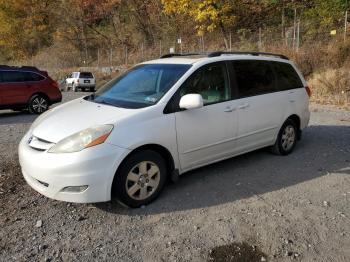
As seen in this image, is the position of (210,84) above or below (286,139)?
above

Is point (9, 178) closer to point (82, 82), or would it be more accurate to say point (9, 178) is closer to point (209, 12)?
point (209, 12)

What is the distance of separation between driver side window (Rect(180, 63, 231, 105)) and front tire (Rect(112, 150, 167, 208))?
0.93m

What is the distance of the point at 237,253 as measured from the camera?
3.68 meters

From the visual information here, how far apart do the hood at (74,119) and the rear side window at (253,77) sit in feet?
6.02

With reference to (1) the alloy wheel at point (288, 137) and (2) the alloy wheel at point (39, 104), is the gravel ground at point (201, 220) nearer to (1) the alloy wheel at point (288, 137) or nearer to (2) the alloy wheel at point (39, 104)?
(1) the alloy wheel at point (288, 137)

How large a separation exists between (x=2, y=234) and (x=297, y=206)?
329cm

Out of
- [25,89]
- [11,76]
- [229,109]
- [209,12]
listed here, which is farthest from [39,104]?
[209,12]

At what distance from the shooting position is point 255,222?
4238mm

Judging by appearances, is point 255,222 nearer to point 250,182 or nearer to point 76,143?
point 250,182

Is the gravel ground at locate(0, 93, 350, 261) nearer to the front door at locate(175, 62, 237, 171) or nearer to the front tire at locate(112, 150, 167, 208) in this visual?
the front tire at locate(112, 150, 167, 208)

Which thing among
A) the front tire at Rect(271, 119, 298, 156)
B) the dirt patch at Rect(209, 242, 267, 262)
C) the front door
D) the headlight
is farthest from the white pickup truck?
the dirt patch at Rect(209, 242, 267, 262)

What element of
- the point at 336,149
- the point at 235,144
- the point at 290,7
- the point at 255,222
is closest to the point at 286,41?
the point at 290,7

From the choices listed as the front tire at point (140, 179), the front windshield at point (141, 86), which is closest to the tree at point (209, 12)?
the front windshield at point (141, 86)

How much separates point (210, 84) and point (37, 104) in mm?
9601
